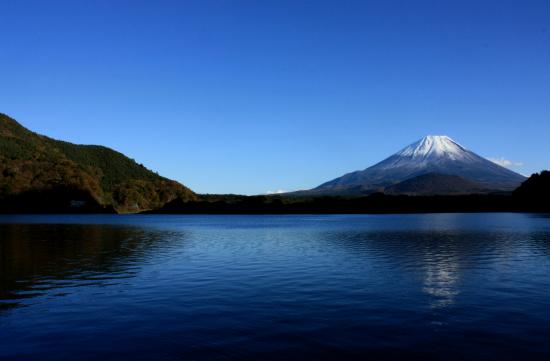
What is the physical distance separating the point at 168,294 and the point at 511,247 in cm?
4423

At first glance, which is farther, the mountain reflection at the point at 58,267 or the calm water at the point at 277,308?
the mountain reflection at the point at 58,267

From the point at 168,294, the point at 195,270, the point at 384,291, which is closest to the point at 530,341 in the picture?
the point at 384,291

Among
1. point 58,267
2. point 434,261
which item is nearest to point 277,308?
point 434,261

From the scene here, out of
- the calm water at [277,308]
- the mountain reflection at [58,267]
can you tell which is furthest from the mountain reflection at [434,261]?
the mountain reflection at [58,267]

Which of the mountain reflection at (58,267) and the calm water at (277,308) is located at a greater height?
the mountain reflection at (58,267)

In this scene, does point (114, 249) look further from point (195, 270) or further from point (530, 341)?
point (530, 341)

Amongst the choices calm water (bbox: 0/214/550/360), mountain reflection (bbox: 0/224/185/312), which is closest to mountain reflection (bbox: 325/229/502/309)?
calm water (bbox: 0/214/550/360)

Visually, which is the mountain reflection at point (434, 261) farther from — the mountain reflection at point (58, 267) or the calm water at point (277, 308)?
the mountain reflection at point (58, 267)

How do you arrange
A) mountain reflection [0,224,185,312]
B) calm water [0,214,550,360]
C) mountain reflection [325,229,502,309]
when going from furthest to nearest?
mountain reflection [0,224,185,312], mountain reflection [325,229,502,309], calm water [0,214,550,360]

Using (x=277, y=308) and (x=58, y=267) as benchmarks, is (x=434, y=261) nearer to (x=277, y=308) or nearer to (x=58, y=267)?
(x=277, y=308)

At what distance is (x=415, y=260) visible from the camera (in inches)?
1698

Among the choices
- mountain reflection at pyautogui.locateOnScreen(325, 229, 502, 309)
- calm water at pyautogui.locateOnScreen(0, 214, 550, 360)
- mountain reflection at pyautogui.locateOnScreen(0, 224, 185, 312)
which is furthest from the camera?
mountain reflection at pyautogui.locateOnScreen(0, 224, 185, 312)

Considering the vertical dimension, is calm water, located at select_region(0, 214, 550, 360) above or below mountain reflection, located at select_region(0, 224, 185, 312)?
below

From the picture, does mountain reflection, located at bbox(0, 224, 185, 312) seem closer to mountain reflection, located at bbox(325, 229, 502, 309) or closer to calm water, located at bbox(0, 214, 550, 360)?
calm water, located at bbox(0, 214, 550, 360)
